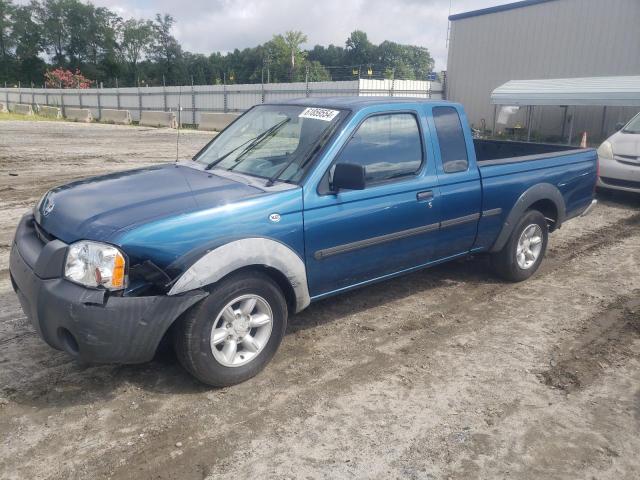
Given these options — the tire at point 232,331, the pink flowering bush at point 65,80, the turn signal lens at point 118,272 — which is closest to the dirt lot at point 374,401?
the tire at point 232,331

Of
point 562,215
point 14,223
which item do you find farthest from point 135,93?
point 562,215

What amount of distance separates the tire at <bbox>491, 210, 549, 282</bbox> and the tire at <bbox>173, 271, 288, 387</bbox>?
2771 mm

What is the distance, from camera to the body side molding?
310cm

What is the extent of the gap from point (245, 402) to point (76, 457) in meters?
0.98

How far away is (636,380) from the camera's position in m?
3.68

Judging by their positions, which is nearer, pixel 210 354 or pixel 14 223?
pixel 210 354

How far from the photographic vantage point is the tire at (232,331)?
3201mm

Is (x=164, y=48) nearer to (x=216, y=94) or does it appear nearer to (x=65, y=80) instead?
(x=65, y=80)

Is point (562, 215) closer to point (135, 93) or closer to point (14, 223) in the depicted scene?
point (14, 223)

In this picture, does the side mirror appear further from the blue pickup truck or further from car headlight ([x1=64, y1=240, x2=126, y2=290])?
car headlight ([x1=64, y1=240, x2=126, y2=290])

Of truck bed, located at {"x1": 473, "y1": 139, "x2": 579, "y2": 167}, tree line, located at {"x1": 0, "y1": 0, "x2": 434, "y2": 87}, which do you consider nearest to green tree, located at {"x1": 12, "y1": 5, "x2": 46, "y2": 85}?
tree line, located at {"x1": 0, "y1": 0, "x2": 434, "y2": 87}

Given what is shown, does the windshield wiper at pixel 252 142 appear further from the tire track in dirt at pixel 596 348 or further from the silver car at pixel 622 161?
the silver car at pixel 622 161

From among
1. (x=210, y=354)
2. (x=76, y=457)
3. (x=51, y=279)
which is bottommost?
(x=76, y=457)

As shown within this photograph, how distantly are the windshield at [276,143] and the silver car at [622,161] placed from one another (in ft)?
24.7
